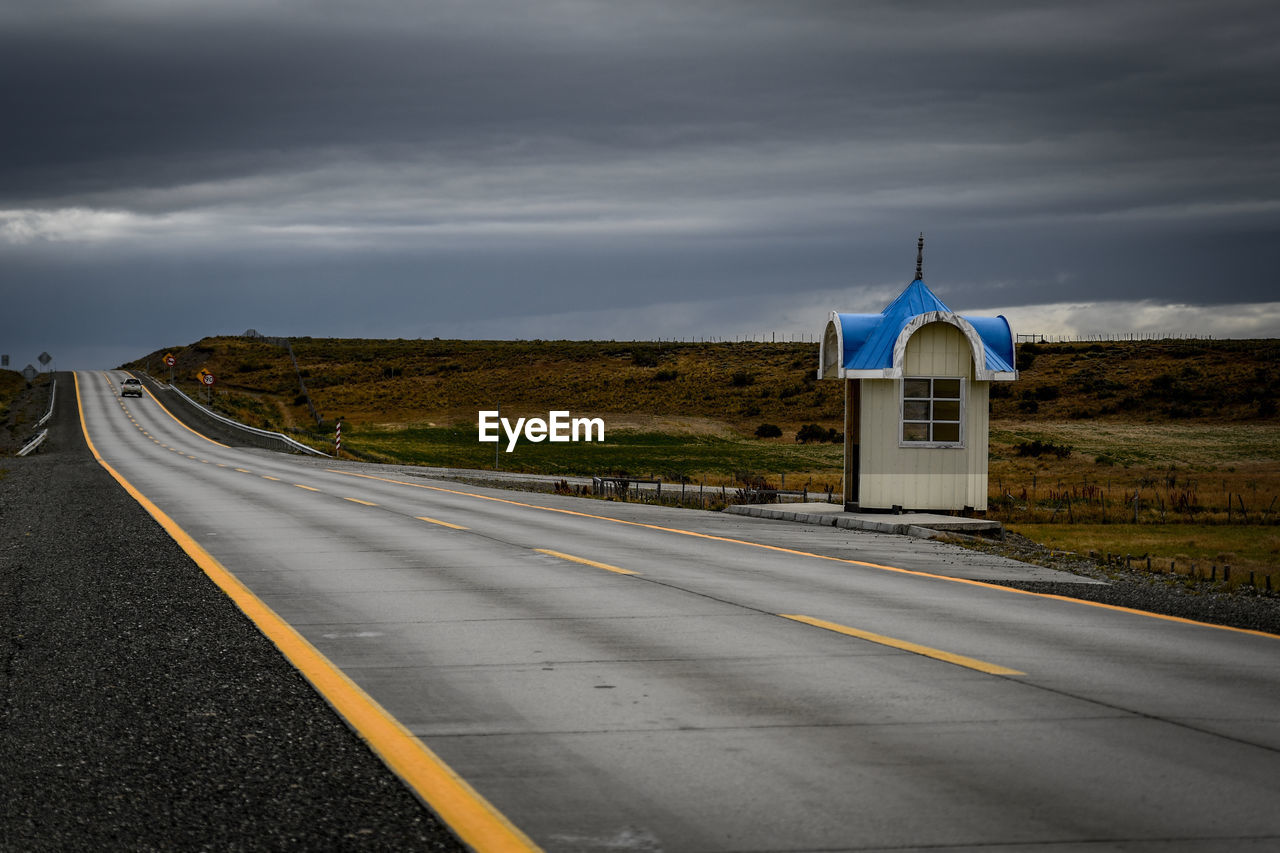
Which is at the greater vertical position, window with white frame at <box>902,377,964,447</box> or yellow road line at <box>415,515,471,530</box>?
window with white frame at <box>902,377,964,447</box>

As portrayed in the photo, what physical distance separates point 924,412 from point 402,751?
701 inches

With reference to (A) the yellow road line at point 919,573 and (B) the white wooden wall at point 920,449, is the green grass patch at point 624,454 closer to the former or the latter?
(B) the white wooden wall at point 920,449

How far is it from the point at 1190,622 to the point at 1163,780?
17.3 feet

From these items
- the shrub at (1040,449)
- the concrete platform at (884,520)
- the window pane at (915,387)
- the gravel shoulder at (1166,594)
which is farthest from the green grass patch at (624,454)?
the gravel shoulder at (1166,594)

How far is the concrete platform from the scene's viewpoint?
1938 cm

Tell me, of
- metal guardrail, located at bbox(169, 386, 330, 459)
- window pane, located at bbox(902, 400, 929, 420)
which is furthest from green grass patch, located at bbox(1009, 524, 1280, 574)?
metal guardrail, located at bbox(169, 386, 330, 459)

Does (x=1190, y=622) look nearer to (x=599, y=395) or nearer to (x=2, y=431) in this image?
(x=2, y=431)

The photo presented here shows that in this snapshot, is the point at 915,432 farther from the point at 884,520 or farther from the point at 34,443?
the point at 34,443

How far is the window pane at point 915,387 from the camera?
22.3m

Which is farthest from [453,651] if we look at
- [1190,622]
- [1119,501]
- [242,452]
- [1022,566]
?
[242,452]

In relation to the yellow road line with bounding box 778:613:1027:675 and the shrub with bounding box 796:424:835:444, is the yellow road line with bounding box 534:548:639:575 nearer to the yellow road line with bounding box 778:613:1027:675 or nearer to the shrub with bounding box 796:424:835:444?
the yellow road line with bounding box 778:613:1027:675

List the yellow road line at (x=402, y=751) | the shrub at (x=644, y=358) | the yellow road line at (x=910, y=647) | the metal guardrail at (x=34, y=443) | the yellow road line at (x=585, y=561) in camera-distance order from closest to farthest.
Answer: the yellow road line at (x=402, y=751) < the yellow road line at (x=910, y=647) < the yellow road line at (x=585, y=561) < the metal guardrail at (x=34, y=443) < the shrub at (x=644, y=358)

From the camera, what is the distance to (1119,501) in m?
31.7

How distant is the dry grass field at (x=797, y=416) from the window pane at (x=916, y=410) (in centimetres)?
309
